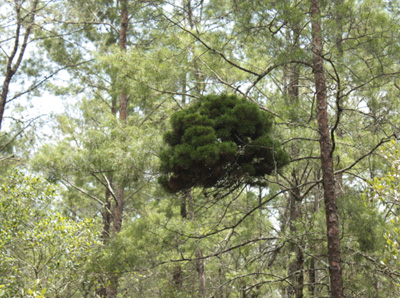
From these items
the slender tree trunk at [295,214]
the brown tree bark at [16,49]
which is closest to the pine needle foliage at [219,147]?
the slender tree trunk at [295,214]

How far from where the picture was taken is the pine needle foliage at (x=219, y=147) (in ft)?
13.2

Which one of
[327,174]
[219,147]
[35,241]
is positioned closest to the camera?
[219,147]

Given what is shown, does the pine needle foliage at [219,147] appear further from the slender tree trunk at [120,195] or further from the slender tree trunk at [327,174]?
the slender tree trunk at [120,195]

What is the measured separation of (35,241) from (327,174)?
4.56 m

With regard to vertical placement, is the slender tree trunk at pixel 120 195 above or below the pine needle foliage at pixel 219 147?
above

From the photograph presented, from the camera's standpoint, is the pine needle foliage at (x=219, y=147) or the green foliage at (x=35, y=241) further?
the green foliage at (x=35, y=241)

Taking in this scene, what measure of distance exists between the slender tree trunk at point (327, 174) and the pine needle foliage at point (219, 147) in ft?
2.27

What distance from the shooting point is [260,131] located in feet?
14.5

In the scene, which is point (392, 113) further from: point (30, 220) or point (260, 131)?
point (30, 220)

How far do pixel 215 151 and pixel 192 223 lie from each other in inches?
142

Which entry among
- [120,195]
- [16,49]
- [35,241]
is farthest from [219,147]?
[16,49]

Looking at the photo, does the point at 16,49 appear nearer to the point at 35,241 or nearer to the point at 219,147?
the point at 35,241

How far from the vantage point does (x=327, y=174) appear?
4.82 metres

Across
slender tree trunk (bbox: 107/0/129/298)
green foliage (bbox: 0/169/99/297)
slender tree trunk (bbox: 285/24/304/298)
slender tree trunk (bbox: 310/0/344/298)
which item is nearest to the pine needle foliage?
slender tree trunk (bbox: 310/0/344/298)
